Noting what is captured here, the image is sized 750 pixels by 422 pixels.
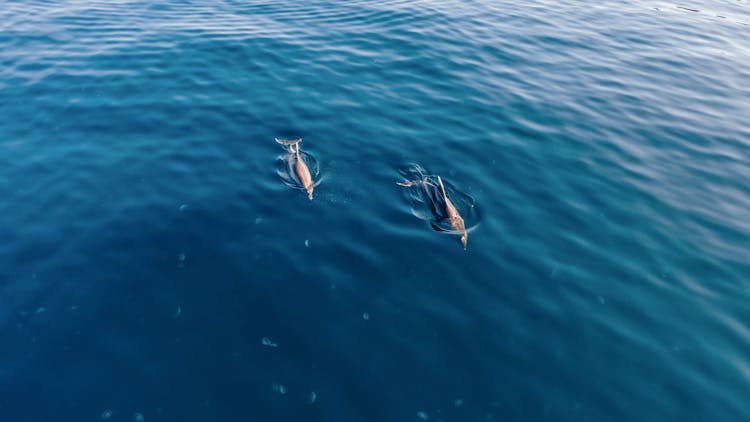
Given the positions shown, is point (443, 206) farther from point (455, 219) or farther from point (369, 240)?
point (369, 240)

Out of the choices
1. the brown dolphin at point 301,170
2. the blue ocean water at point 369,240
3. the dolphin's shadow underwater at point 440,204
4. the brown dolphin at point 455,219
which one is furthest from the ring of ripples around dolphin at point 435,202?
the brown dolphin at point 301,170

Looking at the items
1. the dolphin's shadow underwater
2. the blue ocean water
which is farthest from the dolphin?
the blue ocean water

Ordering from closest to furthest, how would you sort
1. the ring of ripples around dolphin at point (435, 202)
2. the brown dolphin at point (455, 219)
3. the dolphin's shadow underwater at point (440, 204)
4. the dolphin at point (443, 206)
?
the brown dolphin at point (455, 219) → the dolphin at point (443, 206) → the dolphin's shadow underwater at point (440, 204) → the ring of ripples around dolphin at point (435, 202)

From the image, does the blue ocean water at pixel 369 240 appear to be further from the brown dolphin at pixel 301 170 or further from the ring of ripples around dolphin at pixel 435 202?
the brown dolphin at pixel 301 170

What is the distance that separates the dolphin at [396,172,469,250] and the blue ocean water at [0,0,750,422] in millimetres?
562

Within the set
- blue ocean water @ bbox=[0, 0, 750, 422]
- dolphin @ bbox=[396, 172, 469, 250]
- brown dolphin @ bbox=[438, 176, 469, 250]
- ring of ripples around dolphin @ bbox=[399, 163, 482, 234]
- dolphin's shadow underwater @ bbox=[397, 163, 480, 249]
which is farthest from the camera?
ring of ripples around dolphin @ bbox=[399, 163, 482, 234]

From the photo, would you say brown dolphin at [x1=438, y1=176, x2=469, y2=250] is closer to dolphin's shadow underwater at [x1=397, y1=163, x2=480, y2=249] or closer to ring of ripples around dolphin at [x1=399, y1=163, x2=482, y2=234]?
dolphin's shadow underwater at [x1=397, y1=163, x2=480, y2=249]

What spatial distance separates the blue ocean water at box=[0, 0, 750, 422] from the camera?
568 inches

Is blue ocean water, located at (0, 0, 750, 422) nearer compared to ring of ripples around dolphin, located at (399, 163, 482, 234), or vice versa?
blue ocean water, located at (0, 0, 750, 422)

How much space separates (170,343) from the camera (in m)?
15.5

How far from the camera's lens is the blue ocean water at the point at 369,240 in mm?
14438

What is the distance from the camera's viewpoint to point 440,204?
20828mm

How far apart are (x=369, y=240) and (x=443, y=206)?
4.11 metres

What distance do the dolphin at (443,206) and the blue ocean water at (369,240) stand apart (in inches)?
22.1
